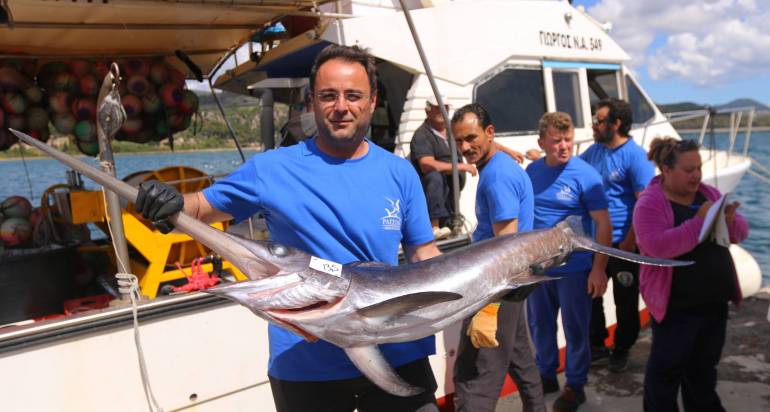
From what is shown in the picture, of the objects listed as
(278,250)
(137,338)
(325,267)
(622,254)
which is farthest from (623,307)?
(278,250)

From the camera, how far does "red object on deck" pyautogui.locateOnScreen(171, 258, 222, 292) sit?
11.9 feet

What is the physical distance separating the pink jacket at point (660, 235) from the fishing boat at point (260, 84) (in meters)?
1.38

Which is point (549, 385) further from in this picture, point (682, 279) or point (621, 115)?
point (621, 115)

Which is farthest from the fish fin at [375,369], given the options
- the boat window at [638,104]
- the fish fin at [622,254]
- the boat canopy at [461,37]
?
the boat window at [638,104]

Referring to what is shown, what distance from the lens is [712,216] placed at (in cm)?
299

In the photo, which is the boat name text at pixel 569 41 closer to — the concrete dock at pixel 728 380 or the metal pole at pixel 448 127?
the metal pole at pixel 448 127

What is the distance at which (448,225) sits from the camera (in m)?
4.48

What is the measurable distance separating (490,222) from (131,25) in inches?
132

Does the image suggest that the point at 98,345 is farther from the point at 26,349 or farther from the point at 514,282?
the point at 514,282

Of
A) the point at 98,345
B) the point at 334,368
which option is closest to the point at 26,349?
the point at 98,345

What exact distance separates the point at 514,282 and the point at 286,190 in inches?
34.1

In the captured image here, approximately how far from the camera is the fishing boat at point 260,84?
299 cm

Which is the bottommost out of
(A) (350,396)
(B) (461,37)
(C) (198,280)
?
(A) (350,396)

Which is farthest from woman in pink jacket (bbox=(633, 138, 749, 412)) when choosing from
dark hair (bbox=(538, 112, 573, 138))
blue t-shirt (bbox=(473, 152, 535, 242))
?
dark hair (bbox=(538, 112, 573, 138))
